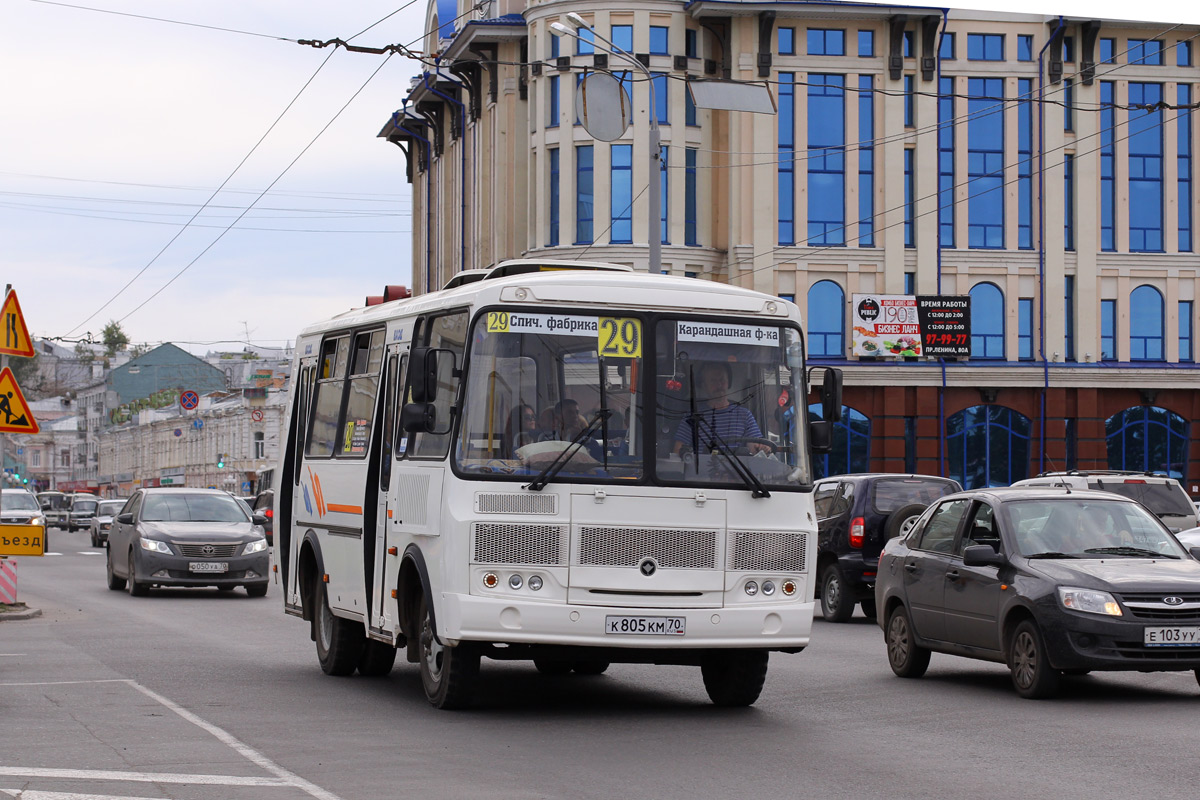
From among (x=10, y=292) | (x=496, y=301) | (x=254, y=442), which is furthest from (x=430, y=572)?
(x=254, y=442)

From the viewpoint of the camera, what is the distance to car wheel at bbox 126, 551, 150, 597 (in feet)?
88.1

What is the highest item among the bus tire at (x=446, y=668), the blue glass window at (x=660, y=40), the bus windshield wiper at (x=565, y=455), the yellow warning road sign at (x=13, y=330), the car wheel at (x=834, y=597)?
the blue glass window at (x=660, y=40)

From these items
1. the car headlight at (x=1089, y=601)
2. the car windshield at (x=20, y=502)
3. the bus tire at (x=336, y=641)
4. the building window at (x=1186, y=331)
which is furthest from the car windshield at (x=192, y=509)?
the building window at (x=1186, y=331)

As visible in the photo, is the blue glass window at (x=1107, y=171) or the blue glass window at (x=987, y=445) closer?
the blue glass window at (x=987, y=445)

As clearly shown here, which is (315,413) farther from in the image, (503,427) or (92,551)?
(92,551)

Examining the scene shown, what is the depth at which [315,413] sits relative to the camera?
1544cm

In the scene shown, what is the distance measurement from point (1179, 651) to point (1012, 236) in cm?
4442

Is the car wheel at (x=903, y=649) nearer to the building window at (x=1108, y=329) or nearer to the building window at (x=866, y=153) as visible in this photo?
the building window at (x=866, y=153)

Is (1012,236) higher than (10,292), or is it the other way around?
(1012,236)

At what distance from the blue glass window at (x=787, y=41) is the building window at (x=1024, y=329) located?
1078 centimetres

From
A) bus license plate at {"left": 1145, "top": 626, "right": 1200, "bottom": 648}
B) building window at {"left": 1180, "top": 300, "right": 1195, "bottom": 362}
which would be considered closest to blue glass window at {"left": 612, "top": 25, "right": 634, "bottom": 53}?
building window at {"left": 1180, "top": 300, "right": 1195, "bottom": 362}

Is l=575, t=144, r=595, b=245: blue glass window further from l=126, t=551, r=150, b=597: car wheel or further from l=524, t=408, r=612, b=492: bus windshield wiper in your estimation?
l=524, t=408, r=612, b=492: bus windshield wiper

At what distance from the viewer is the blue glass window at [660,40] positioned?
53219mm

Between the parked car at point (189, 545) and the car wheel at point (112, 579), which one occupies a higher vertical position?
the parked car at point (189, 545)
